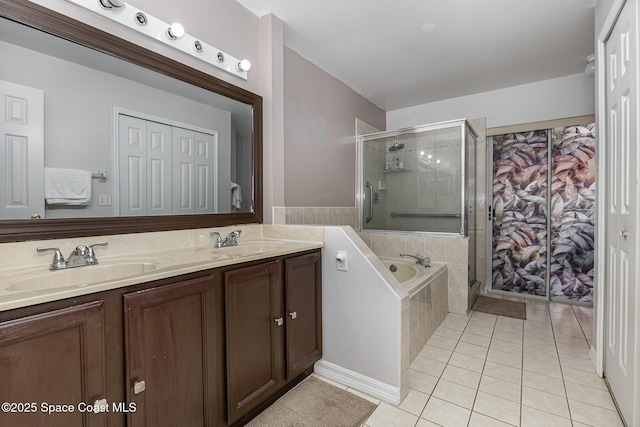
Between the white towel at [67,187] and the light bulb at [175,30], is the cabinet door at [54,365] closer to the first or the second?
the white towel at [67,187]

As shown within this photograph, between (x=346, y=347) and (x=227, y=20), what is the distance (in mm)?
2271

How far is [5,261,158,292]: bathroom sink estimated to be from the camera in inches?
41.7

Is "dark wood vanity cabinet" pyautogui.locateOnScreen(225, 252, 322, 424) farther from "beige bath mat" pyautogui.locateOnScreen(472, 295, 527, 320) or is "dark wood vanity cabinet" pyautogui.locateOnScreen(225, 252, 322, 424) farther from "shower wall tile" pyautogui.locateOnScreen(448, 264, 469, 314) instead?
"beige bath mat" pyautogui.locateOnScreen(472, 295, 527, 320)

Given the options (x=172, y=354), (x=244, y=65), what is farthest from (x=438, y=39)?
(x=172, y=354)

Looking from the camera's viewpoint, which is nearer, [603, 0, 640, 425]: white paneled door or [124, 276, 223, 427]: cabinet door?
[124, 276, 223, 427]: cabinet door

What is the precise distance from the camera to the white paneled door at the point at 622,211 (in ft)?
4.40

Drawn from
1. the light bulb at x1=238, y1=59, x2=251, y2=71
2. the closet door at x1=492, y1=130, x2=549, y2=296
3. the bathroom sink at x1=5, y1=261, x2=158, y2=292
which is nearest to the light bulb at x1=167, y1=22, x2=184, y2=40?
the light bulb at x1=238, y1=59, x2=251, y2=71

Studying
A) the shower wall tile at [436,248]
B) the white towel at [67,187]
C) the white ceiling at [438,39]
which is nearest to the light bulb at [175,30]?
the white ceiling at [438,39]

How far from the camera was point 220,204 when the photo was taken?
1.99 m

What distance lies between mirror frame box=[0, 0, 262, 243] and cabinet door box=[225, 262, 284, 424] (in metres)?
0.63

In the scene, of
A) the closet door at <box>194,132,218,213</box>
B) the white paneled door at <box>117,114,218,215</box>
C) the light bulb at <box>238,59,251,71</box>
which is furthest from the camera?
the light bulb at <box>238,59,251,71</box>

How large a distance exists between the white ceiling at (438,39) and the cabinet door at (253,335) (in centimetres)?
190

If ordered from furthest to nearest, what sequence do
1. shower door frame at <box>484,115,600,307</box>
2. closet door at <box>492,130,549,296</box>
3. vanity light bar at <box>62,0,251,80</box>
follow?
closet door at <box>492,130,549,296</box> → shower door frame at <box>484,115,600,307</box> → vanity light bar at <box>62,0,251,80</box>

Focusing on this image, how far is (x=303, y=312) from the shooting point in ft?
5.81
